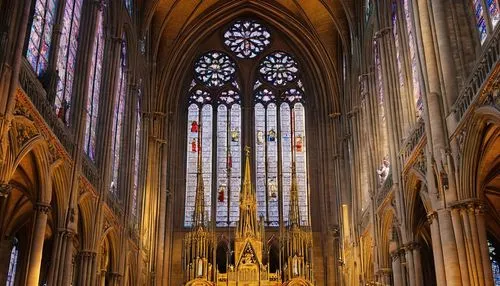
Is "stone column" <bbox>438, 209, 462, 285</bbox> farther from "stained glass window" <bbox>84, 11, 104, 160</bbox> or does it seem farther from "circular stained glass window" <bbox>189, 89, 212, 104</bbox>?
"circular stained glass window" <bbox>189, 89, 212, 104</bbox>

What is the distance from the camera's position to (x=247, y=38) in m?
40.1

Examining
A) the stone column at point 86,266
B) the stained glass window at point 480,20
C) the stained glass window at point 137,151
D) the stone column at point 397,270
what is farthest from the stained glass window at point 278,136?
the stained glass window at point 480,20

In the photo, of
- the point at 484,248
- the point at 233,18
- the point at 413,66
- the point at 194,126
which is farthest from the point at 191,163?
the point at 484,248

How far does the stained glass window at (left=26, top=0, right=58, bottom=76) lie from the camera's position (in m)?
18.7

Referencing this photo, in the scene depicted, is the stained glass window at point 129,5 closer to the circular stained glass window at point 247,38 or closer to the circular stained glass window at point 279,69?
the circular stained glass window at point 247,38

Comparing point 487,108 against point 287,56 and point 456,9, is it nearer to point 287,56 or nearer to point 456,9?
point 456,9

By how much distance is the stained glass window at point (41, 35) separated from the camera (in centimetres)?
1869

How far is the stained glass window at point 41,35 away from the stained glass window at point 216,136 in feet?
53.0

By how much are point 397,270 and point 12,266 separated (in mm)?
15011

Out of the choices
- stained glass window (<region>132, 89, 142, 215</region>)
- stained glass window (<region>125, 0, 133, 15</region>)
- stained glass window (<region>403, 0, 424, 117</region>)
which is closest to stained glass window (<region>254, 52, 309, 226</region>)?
stained glass window (<region>132, 89, 142, 215</region>)

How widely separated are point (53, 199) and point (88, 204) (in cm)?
265

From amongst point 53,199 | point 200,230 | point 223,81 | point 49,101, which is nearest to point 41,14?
point 49,101

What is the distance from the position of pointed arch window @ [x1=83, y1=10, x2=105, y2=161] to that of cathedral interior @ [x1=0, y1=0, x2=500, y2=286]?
0.13 m

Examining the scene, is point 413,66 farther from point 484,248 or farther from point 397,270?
point 484,248
